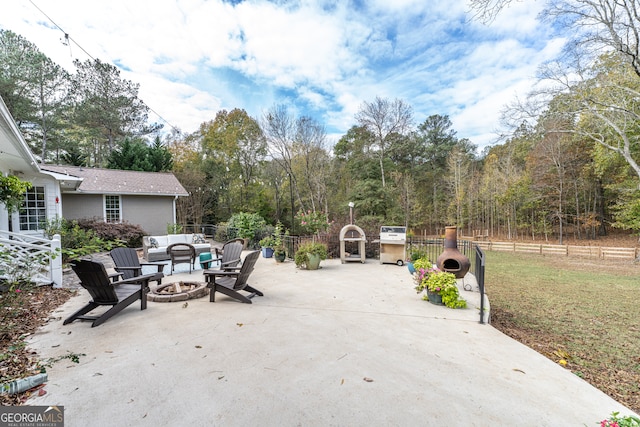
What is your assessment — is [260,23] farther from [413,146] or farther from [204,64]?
[413,146]

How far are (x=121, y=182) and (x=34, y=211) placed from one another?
4373 millimetres

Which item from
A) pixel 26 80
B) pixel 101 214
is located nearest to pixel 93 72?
pixel 26 80

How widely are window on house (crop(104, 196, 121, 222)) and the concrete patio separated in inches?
388

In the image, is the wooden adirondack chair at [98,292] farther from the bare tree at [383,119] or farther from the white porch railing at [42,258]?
the bare tree at [383,119]

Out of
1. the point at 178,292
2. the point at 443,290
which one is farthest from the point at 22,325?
the point at 443,290

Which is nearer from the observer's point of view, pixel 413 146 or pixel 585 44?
pixel 585 44

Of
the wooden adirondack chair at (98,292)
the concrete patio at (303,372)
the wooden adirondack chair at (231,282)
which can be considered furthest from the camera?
the wooden adirondack chair at (231,282)

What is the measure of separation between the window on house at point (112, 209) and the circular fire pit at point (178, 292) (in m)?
9.84

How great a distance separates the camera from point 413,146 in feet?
77.8

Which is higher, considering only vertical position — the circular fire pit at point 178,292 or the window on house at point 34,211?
the window on house at point 34,211

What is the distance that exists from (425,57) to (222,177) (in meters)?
15.4

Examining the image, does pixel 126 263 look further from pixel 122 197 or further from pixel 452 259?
pixel 122 197

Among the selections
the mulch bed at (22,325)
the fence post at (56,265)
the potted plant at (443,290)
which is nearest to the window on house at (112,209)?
the fence post at (56,265)

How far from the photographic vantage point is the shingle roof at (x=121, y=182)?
11469 mm
